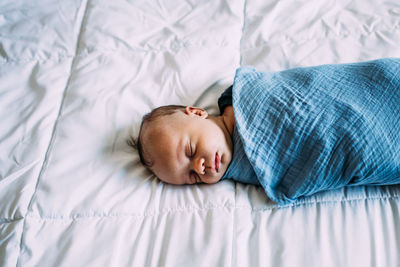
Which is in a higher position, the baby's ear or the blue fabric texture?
the baby's ear

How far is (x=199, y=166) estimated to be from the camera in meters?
0.93

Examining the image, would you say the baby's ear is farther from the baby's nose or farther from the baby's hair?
the baby's nose

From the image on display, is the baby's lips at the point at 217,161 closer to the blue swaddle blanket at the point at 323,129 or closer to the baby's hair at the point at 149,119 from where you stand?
the blue swaddle blanket at the point at 323,129

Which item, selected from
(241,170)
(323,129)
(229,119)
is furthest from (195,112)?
(323,129)

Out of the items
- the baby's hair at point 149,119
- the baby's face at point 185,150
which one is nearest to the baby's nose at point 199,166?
Answer: the baby's face at point 185,150

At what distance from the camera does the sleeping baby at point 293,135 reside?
85cm

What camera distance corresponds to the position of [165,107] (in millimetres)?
1056

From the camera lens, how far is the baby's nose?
928 millimetres

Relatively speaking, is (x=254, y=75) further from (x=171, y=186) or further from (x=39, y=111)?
(x=39, y=111)

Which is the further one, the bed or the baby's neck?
the baby's neck

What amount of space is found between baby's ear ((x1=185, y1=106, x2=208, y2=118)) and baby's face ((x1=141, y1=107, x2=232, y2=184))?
0.04 metres

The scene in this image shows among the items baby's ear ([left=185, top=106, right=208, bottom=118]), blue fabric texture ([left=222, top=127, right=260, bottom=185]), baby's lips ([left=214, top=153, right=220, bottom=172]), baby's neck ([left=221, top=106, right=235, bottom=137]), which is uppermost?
baby's ear ([left=185, top=106, right=208, bottom=118])

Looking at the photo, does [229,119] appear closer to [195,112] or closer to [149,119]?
[195,112]

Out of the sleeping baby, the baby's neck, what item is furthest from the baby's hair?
the baby's neck
